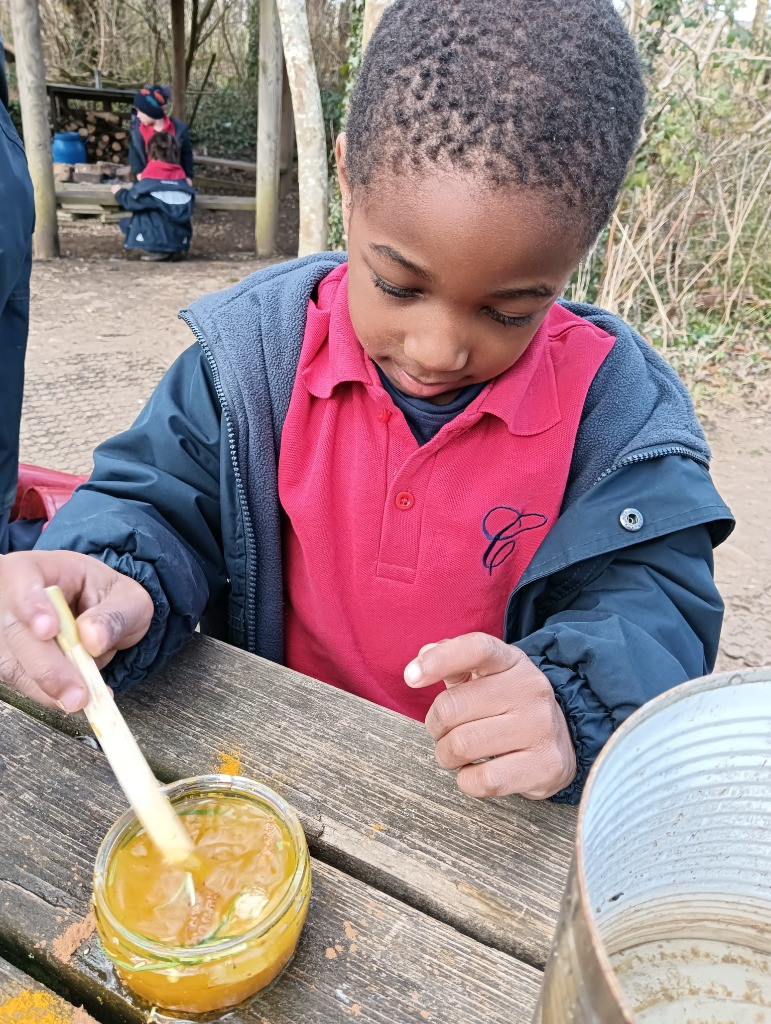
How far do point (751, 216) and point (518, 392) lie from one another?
16.3 feet

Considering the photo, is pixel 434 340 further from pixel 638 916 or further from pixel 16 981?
pixel 16 981

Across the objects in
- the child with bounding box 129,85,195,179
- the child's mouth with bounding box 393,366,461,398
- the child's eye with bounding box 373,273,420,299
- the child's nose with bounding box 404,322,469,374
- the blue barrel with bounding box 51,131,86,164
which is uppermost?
the child's eye with bounding box 373,273,420,299

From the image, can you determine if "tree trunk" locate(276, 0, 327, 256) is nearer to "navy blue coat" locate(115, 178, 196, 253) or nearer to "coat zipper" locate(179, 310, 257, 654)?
"navy blue coat" locate(115, 178, 196, 253)

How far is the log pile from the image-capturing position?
32.4 ft

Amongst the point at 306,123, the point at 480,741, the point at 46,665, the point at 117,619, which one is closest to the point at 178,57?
the point at 306,123

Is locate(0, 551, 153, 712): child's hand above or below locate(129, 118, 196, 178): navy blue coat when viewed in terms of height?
above

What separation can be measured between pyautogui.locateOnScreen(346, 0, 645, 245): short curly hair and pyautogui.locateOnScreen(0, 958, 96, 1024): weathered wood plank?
0.91m

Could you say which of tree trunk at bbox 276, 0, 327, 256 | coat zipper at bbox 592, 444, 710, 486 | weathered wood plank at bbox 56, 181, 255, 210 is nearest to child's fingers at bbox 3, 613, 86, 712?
coat zipper at bbox 592, 444, 710, 486

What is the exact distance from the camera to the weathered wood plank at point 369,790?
2.63 ft

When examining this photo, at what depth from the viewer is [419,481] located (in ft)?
4.26

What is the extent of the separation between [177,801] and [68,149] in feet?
31.7

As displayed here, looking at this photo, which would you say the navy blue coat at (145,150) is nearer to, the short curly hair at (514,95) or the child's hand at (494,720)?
the short curly hair at (514,95)

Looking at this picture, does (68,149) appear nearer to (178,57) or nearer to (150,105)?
(178,57)

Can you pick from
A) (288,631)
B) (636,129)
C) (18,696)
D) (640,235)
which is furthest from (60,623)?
(640,235)
